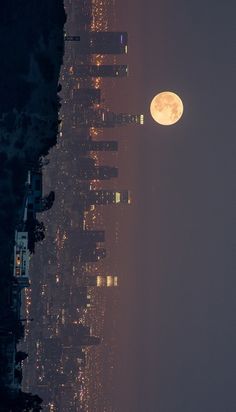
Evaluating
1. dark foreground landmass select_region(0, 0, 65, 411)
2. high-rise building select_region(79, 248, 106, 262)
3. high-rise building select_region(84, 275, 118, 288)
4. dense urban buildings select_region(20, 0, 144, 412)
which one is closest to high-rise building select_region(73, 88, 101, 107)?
dense urban buildings select_region(20, 0, 144, 412)

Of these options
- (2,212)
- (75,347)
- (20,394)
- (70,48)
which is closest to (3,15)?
(2,212)

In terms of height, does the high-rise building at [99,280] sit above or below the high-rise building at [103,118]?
below

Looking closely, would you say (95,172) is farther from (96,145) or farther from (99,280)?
(99,280)

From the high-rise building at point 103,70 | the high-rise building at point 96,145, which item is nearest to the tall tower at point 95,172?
the high-rise building at point 96,145

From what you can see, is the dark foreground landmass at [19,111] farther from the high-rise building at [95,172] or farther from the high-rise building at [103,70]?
the high-rise building at [103,70]

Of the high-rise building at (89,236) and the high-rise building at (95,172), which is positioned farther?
the high-rise building at (95,172)

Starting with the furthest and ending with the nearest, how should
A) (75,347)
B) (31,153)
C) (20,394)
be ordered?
(75,347) < (31,153) < (20,394)

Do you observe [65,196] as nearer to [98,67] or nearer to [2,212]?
[98,67]
